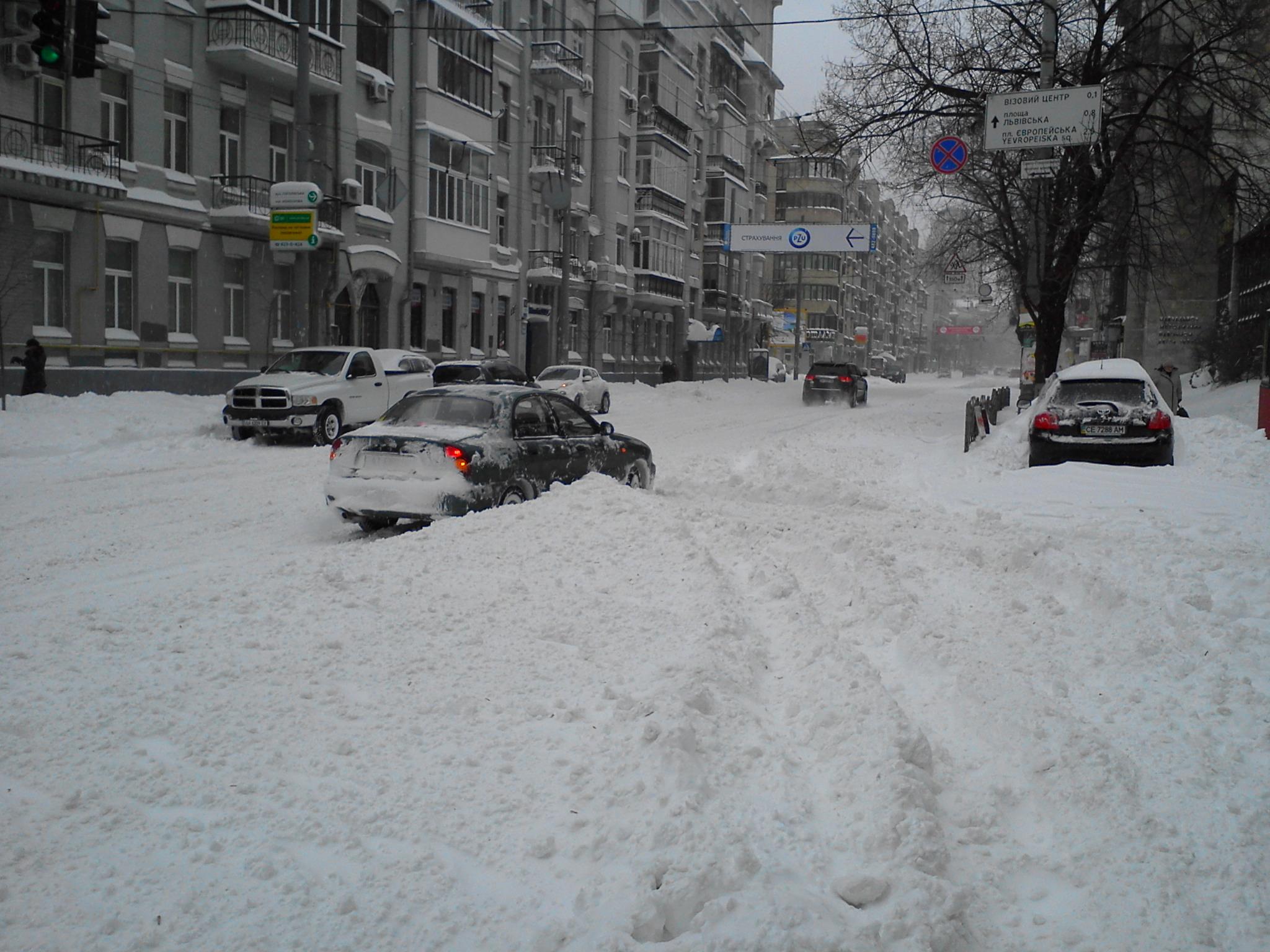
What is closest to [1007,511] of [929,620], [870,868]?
[929,620]

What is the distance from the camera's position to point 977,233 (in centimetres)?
2930

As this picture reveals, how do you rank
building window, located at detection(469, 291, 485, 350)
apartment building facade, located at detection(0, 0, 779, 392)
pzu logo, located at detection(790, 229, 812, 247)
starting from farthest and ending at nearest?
1. pzu logo, located at detection(790, 229, 812, 247)
2. building window, located at detection(469, 291, 485, 350)
3. apartment building facade, located at detection(0, 0, 779, 392)

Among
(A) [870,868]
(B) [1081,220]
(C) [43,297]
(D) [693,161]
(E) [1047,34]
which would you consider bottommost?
(A) [870,868]

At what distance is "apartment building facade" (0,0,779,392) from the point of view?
2261 cm

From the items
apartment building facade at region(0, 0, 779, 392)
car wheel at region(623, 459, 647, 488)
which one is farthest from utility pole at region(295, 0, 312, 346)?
car wheel at region(623, 459, 647, 488)

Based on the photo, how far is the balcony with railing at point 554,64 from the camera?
4078 cm

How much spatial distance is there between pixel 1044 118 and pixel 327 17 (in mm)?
20367

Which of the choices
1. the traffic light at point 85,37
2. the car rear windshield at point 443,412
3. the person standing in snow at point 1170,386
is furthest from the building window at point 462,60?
the car rear windshield at point 443,412

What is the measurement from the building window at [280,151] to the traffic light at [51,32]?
54.6ft

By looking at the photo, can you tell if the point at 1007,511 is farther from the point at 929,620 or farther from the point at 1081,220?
the point at 1081,220

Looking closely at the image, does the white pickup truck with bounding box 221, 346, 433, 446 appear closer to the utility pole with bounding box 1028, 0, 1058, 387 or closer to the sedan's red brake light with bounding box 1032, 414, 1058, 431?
the sedan's red brake light with bounding box 1032, 414, 1058, 431

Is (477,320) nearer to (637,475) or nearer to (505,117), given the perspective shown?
(505,117)

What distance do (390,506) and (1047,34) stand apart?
13792 mm

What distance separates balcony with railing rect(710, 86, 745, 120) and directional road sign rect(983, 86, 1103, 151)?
165 feet
